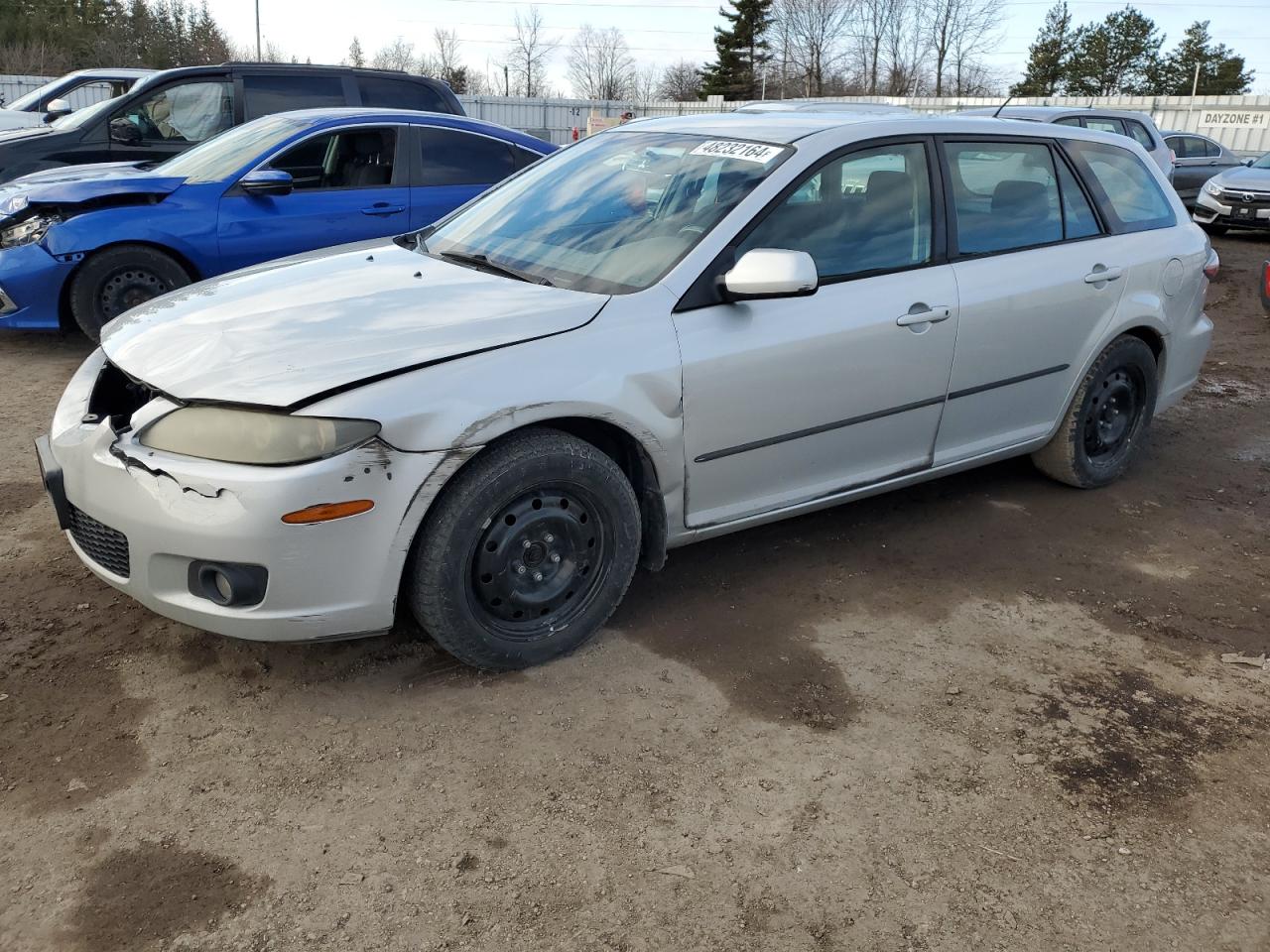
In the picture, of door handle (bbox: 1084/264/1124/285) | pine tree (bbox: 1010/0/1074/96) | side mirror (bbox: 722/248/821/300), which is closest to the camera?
side mirror (bbox: 722/248/821/300)

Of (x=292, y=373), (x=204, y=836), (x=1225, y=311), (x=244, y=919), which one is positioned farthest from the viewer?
(x=1225, y=311)

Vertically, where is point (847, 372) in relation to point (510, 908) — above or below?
above

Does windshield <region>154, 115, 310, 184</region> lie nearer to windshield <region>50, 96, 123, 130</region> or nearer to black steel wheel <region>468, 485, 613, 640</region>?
windshield <region>50, 96, 123, 130</region>

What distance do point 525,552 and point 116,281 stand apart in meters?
4.64

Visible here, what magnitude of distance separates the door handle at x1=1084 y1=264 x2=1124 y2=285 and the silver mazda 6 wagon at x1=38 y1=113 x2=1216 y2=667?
1.0 inches

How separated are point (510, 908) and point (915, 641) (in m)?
1.78

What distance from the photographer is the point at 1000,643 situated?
3467mm

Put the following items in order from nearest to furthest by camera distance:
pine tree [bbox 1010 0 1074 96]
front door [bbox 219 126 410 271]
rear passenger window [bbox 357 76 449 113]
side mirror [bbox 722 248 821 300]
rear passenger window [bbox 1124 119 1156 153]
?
side mirror [bbox 722 248 821 300], front door [bbox 219 126 410 271], rear passenger window [bbox 357 76 449 113], rear passenger window [bbox 1124 119 1156 153], pine tree [bbox 1010 0 1074 96]

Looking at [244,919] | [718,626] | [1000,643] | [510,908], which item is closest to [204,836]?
[244,919]

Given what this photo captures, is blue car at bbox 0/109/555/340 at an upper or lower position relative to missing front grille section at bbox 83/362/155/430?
upper

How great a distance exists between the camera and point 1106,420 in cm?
482

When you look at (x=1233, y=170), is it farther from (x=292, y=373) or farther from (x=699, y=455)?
(x=292, y=373)

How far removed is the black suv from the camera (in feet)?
28.5

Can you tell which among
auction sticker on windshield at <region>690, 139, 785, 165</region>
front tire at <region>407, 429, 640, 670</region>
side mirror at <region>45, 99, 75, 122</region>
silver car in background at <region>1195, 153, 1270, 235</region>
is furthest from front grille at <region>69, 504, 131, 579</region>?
silver car in background at <region>1195, 153, 1270, 235</region>
